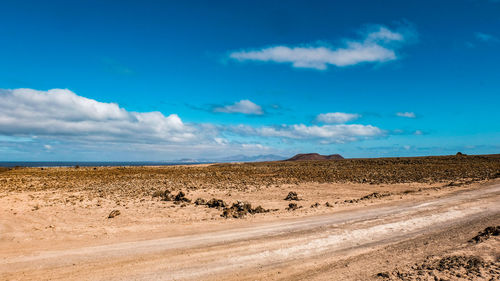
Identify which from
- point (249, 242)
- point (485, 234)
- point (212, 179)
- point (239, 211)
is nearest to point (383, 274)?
point (249, 242)

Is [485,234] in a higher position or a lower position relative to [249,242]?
higher

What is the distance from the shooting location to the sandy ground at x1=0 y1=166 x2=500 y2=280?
8.59 m

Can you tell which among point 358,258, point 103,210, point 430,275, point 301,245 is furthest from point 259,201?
point 430,275

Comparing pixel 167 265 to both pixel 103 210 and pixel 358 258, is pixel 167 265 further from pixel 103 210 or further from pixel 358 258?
pixel 103 210

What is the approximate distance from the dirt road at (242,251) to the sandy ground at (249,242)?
0.03 m

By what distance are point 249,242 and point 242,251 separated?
104 centimetres

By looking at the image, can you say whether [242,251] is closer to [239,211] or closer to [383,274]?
[383,274]

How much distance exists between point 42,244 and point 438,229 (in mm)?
16784

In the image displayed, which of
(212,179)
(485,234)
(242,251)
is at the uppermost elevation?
(485,234)

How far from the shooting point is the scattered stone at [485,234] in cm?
1092

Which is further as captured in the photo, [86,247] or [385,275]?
[86,247]

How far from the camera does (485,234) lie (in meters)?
11.4

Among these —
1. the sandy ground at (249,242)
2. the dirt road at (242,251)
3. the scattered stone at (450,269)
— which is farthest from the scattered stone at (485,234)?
the scattered stone at (450,269)

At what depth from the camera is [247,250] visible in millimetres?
10344
